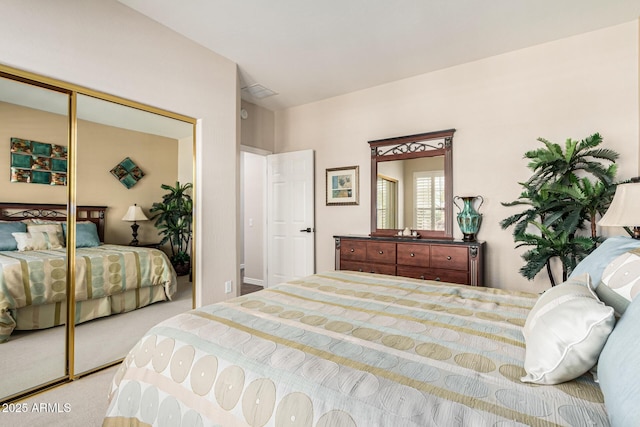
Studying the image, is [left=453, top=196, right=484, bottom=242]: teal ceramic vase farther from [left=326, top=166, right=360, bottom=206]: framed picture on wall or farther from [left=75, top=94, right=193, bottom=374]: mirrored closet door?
[left=75, top=94, right=193, bottom=374]: mirrored closet door

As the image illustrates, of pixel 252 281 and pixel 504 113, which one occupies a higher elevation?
pixel 504 113

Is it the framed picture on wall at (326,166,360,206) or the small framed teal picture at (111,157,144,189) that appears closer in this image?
the small framed teal picture at (111,157,144,189)

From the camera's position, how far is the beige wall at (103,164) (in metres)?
1.95

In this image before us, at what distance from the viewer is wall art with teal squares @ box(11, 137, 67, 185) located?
6.41ft

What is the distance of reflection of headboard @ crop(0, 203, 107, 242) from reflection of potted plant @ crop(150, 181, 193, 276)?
1.43 ft

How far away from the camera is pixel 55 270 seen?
7.02 feet

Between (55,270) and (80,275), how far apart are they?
0.15 m

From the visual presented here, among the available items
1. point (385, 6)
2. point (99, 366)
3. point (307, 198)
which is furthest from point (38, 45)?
Result: point (307, 198)

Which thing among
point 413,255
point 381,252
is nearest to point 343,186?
point 381,252

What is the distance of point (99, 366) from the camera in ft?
7.59

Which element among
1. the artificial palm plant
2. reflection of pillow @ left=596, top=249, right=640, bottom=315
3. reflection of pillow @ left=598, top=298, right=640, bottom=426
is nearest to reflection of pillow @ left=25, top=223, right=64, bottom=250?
reflection of pillow @ left=598, top=298, right=640, bottom=426

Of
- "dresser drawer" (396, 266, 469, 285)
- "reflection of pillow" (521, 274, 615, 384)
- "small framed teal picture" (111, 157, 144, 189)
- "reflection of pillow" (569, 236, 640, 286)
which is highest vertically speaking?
"small framed teal picture" (111, 157, 144, 189)

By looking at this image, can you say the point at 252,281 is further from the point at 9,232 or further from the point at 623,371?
the point at 623,371

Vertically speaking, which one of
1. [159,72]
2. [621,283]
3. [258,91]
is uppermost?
[258,91]
